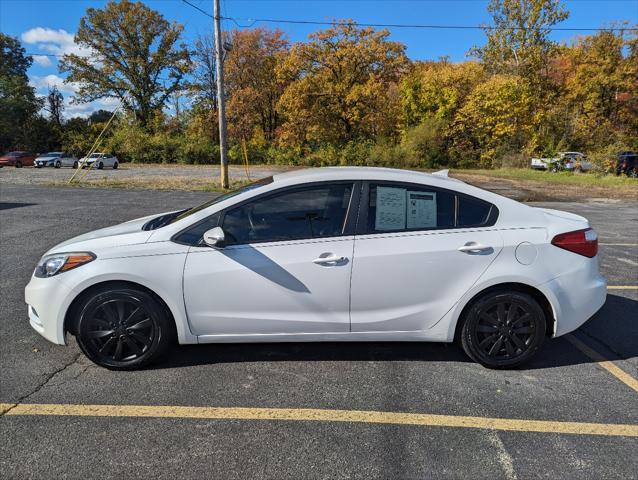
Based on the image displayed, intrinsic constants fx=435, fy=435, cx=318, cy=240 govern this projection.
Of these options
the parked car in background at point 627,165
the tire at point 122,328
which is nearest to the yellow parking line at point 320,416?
the tire at point 122,328

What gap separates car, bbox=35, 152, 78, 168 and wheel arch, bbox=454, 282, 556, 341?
4118 centimetres

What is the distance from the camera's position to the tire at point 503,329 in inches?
129

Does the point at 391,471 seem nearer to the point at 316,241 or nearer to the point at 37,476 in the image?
the point at 316,241

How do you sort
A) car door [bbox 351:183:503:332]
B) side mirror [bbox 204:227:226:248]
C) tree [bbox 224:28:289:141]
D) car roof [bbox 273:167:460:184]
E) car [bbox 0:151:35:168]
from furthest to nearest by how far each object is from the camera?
tree [bbox 224:28:289:141]
car [bbox 0:151:35:168]
car roof [bbox 273:167:460:184]
car door [bbox 351:183:503:332]
side mirror [bbox 204:227:226:248]

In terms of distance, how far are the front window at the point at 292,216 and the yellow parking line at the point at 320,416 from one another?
1188 mm

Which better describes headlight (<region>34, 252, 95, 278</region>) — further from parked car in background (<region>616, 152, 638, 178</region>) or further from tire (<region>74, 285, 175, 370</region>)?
parked car in background (<region>616, 152, 638, 178</region>)

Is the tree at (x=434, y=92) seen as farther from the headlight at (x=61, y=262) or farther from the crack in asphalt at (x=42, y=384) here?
the crack in asphalt at (x=42, y=384)

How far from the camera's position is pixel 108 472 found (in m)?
2.25

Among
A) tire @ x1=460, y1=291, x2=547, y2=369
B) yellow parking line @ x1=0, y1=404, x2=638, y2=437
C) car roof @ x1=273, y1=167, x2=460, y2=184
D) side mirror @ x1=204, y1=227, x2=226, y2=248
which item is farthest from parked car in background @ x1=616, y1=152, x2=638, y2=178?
side mirror @ x1=204, y1=227, x2=226, y2=248

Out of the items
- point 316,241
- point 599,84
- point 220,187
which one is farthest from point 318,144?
point 316,241

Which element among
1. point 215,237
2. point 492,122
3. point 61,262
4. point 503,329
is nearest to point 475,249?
point 503,329

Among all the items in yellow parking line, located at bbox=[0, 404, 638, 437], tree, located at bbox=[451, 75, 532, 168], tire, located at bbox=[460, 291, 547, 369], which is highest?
tree, located at bbox=[451, 75, 532, 168]

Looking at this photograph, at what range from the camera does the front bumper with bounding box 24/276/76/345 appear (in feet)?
10.5

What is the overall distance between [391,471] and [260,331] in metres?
1.41
